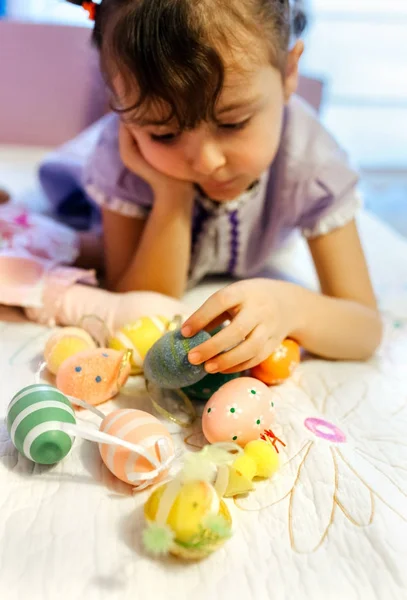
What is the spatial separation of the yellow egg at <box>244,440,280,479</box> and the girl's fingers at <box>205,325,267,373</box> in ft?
0.27

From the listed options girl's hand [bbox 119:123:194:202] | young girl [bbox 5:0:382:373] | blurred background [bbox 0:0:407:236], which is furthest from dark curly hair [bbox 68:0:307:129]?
blurred background [bbox 0:0:407:236]

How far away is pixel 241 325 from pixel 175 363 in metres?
0.08

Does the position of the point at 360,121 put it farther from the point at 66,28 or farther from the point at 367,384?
the point at 367,384

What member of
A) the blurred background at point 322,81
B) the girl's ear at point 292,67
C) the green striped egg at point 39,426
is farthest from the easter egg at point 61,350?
the blurred background at point 322,81

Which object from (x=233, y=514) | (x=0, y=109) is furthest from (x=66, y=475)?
(x=0, y=109)

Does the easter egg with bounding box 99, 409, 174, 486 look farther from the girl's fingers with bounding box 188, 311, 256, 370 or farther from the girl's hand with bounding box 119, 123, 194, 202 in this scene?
the girl's hand with bounding box 119, 123, 194, 202

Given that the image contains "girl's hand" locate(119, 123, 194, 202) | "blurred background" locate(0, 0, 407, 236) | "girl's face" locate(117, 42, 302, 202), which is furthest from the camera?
"blurred background" locate(0, 0, 407, 236)

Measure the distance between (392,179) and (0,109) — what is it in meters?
1.61

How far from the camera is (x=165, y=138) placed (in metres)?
0.69

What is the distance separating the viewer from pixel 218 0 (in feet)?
1.96

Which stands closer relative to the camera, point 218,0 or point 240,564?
Answer: point 240,564

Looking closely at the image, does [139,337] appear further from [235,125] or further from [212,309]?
[235,125]

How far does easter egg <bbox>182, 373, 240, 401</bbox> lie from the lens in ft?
2.00

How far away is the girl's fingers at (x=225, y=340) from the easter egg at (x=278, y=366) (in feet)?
0.25
